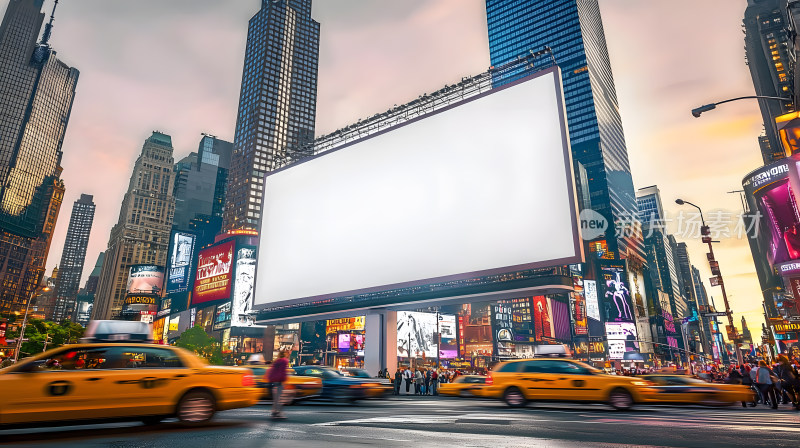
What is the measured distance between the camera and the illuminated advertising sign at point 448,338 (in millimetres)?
105875

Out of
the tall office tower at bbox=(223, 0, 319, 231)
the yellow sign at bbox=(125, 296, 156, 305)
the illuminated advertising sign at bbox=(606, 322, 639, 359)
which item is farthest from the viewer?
the tall office tower at bbox=(223, 0, 319, 231)

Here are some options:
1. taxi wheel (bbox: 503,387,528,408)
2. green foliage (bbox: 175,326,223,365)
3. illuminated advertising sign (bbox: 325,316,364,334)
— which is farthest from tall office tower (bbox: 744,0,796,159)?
green foliage (bbox: 175,326,223,365)

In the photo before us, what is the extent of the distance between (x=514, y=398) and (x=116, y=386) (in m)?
10.3

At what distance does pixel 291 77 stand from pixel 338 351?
126 m

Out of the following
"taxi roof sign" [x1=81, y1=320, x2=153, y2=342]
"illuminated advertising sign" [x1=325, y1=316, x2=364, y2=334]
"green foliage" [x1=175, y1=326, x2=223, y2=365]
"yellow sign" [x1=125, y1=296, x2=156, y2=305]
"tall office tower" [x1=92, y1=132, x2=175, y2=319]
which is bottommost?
"taxi roof sign" [x1=81, y1=320, x2=153, y2=342]

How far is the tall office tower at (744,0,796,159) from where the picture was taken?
94.3 m

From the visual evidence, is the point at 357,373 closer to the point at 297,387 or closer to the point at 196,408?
the point at 297,387

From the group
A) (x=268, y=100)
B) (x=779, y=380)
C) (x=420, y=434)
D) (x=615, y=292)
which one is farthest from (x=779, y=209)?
(x=268, y=100)

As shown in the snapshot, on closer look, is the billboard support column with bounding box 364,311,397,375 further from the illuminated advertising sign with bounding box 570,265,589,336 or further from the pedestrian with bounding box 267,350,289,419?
the illuminated advertising sign with bounding box 570,265,589,336

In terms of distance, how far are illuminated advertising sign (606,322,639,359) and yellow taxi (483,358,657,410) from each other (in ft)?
338

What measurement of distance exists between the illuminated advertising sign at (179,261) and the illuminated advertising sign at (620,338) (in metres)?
93.7

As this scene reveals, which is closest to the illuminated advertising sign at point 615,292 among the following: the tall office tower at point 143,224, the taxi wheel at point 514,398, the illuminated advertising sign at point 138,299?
the illuminated advertising sign at point 138,299

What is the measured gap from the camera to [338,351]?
10225 cm

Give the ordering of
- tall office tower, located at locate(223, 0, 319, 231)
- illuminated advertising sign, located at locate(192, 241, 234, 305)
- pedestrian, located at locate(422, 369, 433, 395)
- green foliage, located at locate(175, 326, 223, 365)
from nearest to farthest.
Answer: pedestrian, located at locate(422, 369, 433, 395) → green foliage, located at locate(175, 326, 223, 365) → illuminated advertising sign, located at locate(192, 241, 234, 305) → tall office tower, located at locate(223, 0, 319, 231)
